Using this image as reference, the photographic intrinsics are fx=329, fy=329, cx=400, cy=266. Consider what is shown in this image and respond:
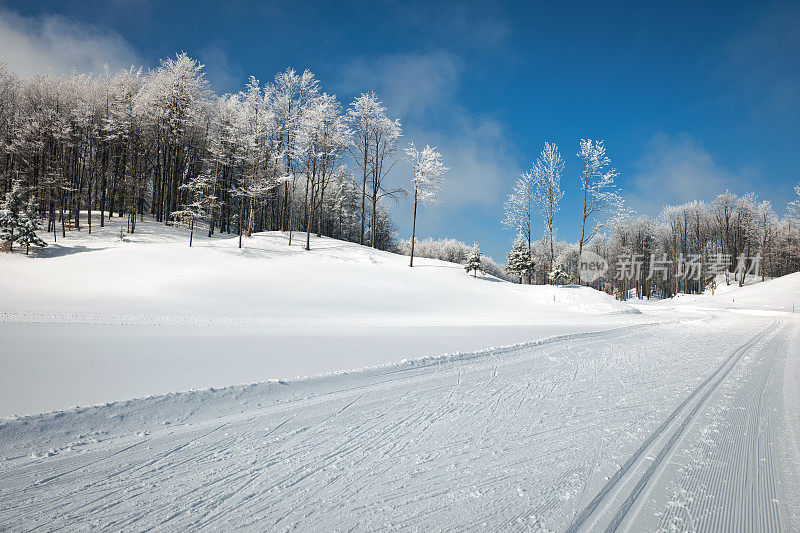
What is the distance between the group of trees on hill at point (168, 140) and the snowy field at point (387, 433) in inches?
797

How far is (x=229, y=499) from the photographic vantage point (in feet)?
6.86

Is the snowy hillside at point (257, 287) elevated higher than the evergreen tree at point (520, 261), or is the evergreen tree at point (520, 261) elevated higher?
the evergreen tree at point (520, 261)

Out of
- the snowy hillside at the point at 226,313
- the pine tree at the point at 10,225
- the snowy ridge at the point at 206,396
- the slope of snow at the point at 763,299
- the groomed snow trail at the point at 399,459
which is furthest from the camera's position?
the slope of snow at the point at 763,299

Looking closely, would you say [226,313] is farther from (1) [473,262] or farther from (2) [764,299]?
(2) [764,299]

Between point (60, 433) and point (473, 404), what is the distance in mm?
3888

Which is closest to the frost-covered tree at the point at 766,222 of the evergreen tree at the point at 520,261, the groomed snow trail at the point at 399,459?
the evergreen tree at the point at 520,261

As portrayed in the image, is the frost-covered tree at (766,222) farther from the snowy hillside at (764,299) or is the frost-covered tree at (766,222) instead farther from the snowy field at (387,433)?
the snowy field at (387,433)

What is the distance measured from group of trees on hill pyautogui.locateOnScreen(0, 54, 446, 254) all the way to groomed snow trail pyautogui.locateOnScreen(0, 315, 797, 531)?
881 inches

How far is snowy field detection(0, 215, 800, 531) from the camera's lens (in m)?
2.06

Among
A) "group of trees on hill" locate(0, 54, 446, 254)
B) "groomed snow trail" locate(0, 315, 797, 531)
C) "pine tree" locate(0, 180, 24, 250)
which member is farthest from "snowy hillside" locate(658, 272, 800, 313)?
"pine tree" locate(0, 180, 24, 250)

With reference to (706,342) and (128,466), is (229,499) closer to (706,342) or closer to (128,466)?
(128,466)

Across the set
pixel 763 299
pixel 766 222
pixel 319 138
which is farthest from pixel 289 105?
pixel 766 222

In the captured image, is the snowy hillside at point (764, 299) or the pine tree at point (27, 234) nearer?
the pine tree at point (27, 234)

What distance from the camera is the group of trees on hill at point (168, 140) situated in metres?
25.7
